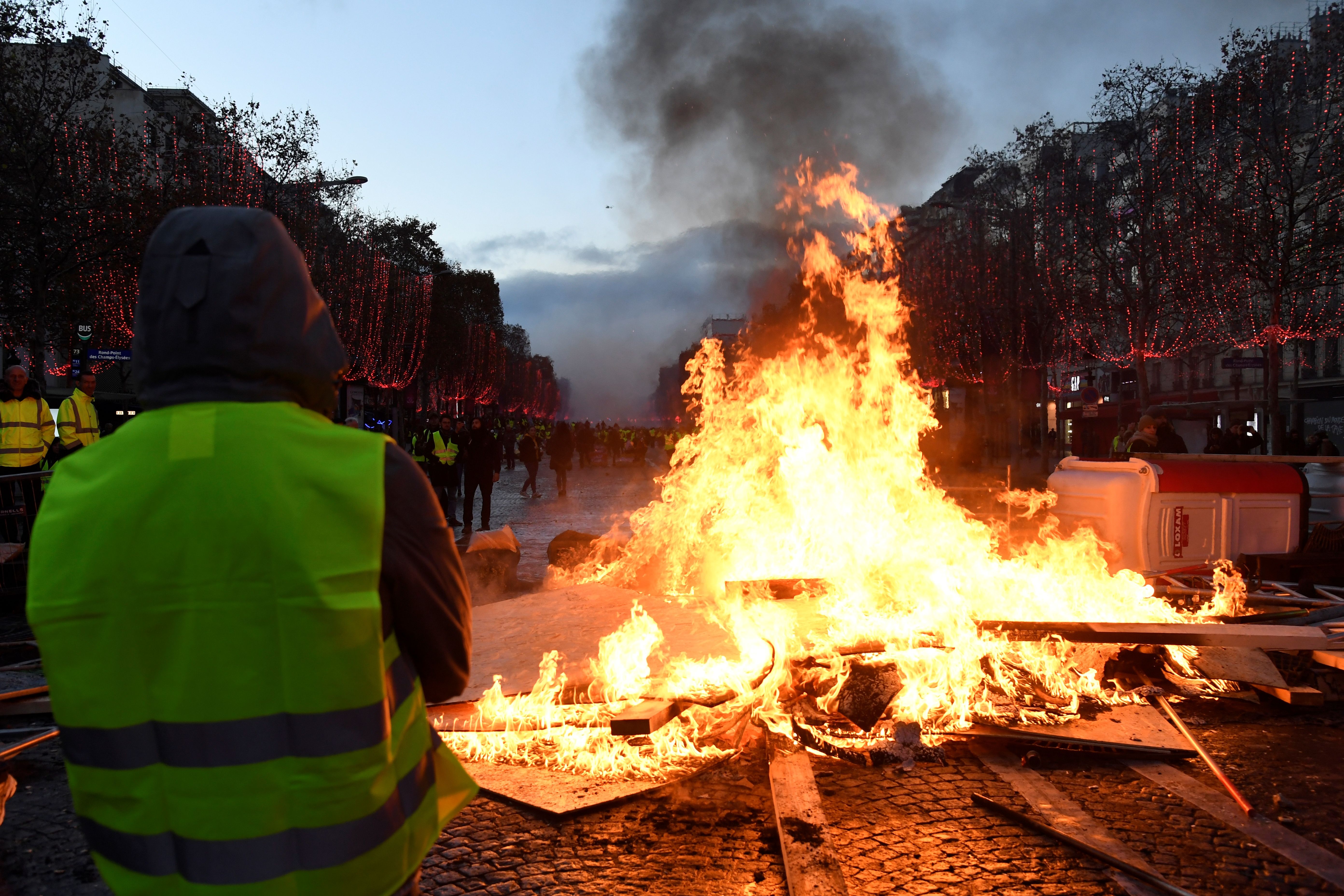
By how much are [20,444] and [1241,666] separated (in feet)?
40.2

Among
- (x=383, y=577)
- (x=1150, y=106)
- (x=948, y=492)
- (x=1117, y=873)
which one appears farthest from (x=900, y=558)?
(x=1150, y=106)

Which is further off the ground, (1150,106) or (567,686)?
(1150,106)

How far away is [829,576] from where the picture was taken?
6.66 meters

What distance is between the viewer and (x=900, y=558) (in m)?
6.51

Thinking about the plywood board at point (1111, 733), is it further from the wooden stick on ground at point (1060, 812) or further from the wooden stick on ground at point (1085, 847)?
the wooden stick on ground at point (1085, 847)

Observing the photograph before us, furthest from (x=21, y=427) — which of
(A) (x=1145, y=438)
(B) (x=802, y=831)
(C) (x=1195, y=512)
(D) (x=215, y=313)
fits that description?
(A) (x=1145, y=438)

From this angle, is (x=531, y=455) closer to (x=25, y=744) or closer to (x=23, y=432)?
(x=23, y=432)

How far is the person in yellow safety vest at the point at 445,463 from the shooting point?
56.0 feet

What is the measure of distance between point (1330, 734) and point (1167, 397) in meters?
53.9

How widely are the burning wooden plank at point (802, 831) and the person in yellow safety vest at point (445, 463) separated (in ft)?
43.1

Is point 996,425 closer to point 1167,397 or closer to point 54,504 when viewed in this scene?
point 1167,397

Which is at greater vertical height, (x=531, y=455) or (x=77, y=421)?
(x=77, y=421)

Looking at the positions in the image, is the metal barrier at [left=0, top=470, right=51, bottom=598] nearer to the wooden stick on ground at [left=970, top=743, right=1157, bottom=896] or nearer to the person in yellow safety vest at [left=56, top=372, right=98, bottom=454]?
the person in yellow safety vest at [left=56, top=372, right=98, bottom=454]

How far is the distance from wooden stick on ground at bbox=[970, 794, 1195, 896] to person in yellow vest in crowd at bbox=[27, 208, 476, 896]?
3151 mm
